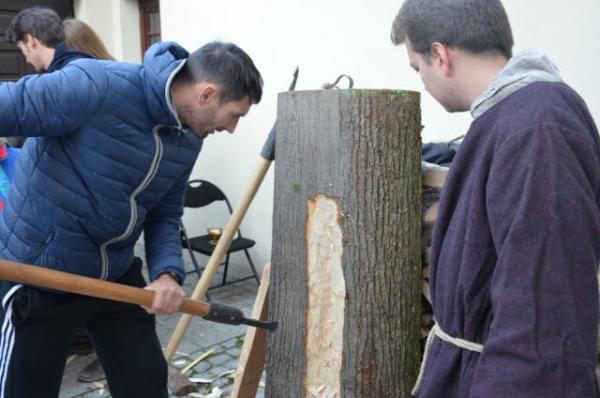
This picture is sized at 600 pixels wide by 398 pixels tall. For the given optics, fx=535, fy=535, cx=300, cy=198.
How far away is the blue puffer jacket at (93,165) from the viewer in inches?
68.1

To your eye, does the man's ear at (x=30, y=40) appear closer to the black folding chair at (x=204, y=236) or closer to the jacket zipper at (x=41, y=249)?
the jacket zipper at (x=41, y=249)

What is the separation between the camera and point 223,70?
1.81 meters

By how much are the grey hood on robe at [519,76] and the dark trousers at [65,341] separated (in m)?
1.57

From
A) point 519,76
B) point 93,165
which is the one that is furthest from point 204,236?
point 519,76

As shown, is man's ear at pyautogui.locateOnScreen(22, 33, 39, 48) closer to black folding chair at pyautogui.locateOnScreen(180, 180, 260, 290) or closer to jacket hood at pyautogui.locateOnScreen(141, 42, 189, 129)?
jacket hood at pyautogui.locateOnScreen(141, 42, 189, 129)

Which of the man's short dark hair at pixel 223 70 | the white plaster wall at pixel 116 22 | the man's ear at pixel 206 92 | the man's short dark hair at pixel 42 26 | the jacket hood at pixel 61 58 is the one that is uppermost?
the white plaster wall at pixel 116 22

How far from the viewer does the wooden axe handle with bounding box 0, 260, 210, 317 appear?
4.74 ft

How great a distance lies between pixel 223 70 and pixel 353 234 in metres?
0.72

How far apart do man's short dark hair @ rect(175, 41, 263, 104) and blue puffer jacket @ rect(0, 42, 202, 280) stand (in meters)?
0.05

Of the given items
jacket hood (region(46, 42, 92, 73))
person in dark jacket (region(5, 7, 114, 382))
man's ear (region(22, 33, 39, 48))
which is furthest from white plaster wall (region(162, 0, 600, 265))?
man's ear (region(22, 33, 39, 48))

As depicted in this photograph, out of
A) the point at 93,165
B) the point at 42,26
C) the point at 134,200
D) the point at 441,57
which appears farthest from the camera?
the point at 42,26

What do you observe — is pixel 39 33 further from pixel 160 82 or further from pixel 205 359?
pixel 205 359

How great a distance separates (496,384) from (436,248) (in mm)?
373

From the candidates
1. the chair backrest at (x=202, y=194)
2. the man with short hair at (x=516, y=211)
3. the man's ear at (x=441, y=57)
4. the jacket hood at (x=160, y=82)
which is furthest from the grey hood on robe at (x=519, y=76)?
the chair backrest at (x=202, y=194)
